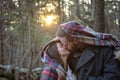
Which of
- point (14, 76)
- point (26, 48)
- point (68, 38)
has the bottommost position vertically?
point (14, 76)

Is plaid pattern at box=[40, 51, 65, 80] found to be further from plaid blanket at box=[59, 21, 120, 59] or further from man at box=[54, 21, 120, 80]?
plaid blanket at box=[59, 21, 120, 59]

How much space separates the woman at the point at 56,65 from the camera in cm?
277

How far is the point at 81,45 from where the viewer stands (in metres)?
2.66

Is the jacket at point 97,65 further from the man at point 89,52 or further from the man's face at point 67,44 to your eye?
the man's face at point 67,44

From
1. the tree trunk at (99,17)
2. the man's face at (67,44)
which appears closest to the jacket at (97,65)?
the man's face at (67,44)

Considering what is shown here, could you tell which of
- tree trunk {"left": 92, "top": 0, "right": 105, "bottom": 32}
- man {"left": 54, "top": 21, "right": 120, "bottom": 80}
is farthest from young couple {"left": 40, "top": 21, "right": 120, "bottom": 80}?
tree trunk {"left": 92, "top": 0, "right": 105, "bottom": 32}

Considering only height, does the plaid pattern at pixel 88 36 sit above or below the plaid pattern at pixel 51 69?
above

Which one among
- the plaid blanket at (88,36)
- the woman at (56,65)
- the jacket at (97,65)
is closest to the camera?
the jacket at (97,65)

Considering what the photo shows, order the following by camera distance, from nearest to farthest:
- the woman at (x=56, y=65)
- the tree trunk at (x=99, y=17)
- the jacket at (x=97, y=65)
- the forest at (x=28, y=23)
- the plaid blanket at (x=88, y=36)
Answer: the jacket at (x=97, y=65) < the plaid blanket at (x=88, y=36) < the woman at (x=56, y=65) < the tree trunk at (x=99, y=17) < the forest at (x=28, y=23)

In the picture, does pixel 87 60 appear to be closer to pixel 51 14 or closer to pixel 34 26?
pixel 34 26

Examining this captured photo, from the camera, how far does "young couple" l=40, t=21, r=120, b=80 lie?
2.54 m

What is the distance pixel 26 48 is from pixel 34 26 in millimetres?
902

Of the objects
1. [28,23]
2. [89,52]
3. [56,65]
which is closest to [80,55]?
[89,52]

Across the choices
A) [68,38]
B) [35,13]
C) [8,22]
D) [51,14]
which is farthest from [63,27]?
[51,14]
